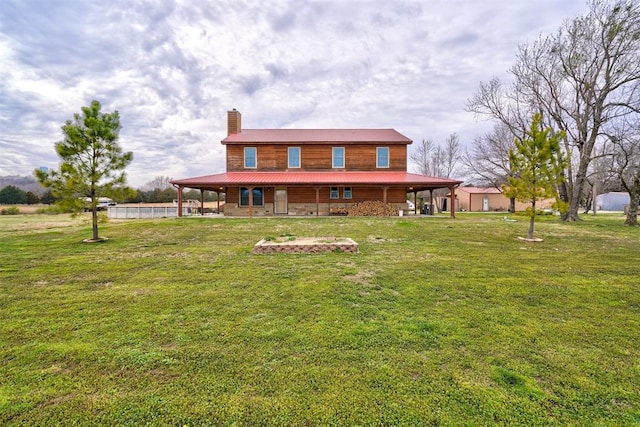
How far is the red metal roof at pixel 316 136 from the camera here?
77.6ft

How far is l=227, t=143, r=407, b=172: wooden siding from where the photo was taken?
2372 cm

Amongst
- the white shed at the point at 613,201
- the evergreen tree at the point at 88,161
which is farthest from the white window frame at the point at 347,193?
the white shed at the point at 613,201

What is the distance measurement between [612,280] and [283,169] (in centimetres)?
1993

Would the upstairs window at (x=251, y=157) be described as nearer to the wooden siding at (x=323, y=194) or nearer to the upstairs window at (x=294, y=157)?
the wooden siding at (x=323, y=194)

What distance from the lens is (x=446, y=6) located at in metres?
12.4

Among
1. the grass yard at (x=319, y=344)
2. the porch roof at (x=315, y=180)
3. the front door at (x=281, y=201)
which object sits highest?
the porch roof at (x=315, y=180)

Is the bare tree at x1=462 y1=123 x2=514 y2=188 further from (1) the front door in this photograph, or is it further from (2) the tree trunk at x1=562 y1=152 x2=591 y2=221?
(1) the front door

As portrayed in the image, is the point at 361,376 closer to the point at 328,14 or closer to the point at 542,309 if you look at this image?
the point at 542,309

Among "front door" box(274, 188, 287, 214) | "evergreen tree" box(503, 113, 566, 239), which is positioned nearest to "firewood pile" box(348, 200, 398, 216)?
"front door" box(274, 188, 287, 214)

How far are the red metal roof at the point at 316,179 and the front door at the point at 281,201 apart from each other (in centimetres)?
126

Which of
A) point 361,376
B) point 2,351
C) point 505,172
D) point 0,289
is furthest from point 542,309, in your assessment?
point 505,172

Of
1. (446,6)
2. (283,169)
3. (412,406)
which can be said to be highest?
(446,6)

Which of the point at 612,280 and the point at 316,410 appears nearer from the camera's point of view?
the point at 316,410

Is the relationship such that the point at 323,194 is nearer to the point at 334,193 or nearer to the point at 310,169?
the point at 334,193
